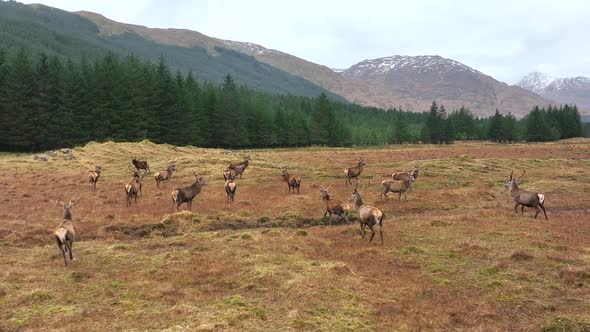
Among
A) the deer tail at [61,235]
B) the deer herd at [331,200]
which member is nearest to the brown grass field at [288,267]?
the deer herd at [331,200]

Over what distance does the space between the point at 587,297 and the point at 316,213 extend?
15.9m

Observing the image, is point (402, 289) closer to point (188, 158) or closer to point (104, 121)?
point (188, 158)

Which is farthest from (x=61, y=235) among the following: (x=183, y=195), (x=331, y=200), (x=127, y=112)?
(x=127, y=112)

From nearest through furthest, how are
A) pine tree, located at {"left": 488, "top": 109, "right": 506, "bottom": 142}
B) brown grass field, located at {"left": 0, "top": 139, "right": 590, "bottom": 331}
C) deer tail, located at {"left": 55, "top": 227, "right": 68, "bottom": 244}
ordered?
brown grass field, located at {"left": 0, "top": 139, "right": 590, "bottom": 331}, deer tail, located at {"left": 55, "top": 227, "right": 68, "bottom": 244}, pine tree, located at {"left": 488, "top": 109, "right": 506, "bottom": 142}

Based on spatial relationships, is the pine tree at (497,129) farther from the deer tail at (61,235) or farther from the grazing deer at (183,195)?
the deer tail at (61,235)

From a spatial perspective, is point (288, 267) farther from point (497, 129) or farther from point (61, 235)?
point (497, 129)

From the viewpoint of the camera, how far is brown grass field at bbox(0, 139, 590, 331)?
11523 mm

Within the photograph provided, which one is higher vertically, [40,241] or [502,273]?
[502,273]

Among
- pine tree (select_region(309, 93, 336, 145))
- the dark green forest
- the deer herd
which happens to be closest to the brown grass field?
the deer herd

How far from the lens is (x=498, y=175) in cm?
4472

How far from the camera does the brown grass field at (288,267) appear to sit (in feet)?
37.8

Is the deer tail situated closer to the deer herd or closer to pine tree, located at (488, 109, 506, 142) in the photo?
the deer herd

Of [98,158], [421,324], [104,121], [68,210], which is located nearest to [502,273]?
[421,324]

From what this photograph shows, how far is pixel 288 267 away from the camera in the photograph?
15.6m
